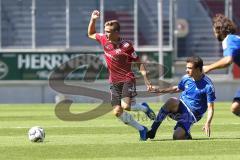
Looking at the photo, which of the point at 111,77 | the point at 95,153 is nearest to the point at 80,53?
the point at 111,77

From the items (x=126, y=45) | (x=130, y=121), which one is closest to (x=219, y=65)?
(x=130, y=121)

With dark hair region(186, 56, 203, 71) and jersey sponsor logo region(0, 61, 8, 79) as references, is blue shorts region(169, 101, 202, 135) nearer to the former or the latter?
dark hair region(186, 56, 203, 71)

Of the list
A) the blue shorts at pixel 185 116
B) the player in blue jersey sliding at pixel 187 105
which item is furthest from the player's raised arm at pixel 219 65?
the blue shorts at pixel 185 116

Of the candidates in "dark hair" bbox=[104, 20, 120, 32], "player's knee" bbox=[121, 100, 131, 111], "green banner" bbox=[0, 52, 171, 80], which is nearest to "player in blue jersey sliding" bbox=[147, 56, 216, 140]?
"player's knee" bbox=[121, 100, 131, 111]

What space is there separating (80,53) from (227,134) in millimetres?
21344

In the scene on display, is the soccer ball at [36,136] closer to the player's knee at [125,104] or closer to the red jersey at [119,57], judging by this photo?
the player's knee at [125,104]

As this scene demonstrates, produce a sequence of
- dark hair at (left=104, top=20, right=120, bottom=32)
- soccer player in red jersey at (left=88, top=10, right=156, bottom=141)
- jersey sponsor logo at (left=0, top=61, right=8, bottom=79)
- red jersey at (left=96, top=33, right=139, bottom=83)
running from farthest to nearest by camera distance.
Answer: jersey sponsor logo at (left=0, top=61, right=8, bottom=79) → red jersey at (left=96, top=33, right=139, bottom=83) → soccer player in red jersey at (left=88, top=10, right=156, bottom=141) → dark hair at (left=104, top=20, right=120, bottom=32)

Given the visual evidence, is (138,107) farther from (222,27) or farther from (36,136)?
(222,27)

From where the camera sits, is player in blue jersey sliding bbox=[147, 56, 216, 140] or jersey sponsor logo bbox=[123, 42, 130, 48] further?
jersey sponsor logo bbox=[123, 42, 130, 48]

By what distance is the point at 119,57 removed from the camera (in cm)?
1409

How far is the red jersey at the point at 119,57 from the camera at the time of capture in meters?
14.0

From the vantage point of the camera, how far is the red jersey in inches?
550

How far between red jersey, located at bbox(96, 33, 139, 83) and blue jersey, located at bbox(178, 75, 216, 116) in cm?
142

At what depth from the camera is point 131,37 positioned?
36.5m
